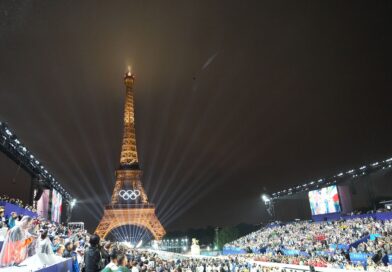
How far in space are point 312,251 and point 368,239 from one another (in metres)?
5.58

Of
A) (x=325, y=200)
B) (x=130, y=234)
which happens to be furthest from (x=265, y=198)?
(x=130, y=234)

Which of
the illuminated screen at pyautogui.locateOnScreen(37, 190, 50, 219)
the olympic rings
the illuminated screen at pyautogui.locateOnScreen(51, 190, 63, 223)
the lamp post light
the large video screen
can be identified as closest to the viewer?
the illuminated screen at pyautogui.locateOnScreen(37, 190, 50, 219)

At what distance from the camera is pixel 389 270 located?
17859 millimetres

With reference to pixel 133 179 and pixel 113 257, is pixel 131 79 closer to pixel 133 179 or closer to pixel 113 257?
pixel 133 179

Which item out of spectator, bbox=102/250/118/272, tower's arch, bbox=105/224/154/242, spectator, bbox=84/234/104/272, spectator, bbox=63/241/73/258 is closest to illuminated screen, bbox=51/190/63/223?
spectator, bbox=63/241/73/258

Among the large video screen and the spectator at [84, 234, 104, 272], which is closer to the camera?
the spectator at [84, 234, 104, 272]

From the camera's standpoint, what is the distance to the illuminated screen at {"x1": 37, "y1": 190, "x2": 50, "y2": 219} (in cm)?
3710

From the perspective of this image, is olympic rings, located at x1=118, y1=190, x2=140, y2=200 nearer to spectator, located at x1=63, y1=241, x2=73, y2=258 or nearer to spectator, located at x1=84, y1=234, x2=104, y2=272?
spectator, located at x1=63, y1=241, x2=73, y2=258

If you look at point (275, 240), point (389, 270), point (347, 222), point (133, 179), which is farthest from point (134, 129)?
point (389, 270)

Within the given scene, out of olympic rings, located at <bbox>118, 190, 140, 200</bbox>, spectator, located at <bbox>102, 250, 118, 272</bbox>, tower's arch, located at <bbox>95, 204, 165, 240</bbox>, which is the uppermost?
olympic rings, located at <bbox>118, 190, 140, 200</bbox>

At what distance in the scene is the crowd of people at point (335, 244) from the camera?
24.2 meters

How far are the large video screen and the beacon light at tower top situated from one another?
3.79ft

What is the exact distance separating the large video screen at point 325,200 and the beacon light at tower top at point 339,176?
1.15 meters

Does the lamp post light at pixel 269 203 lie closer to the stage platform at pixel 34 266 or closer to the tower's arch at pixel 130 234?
the tower's arch at pixel 130 234
